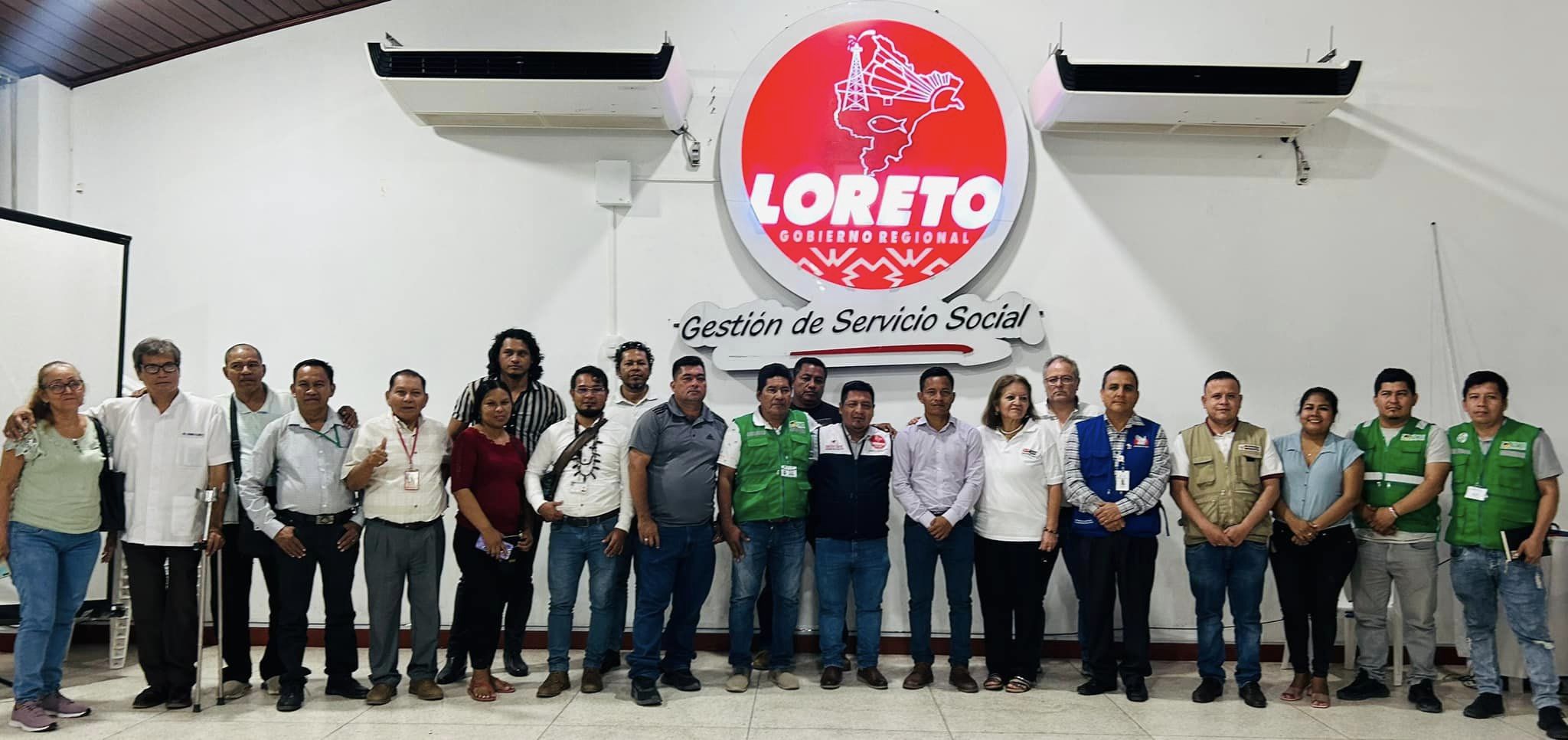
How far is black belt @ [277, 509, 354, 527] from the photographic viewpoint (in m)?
3.89

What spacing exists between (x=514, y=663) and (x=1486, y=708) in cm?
415

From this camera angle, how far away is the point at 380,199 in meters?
5.18

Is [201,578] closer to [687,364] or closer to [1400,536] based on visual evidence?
[687,364]

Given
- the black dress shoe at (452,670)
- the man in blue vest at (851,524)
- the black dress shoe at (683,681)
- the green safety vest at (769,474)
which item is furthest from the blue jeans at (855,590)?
the black dress shoe at (452,670)

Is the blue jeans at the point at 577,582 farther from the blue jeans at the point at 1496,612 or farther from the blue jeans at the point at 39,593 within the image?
the blue jeans at the point at 1496,612

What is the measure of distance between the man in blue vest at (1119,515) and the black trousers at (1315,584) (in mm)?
582

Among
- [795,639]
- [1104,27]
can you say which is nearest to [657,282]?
[795,639]

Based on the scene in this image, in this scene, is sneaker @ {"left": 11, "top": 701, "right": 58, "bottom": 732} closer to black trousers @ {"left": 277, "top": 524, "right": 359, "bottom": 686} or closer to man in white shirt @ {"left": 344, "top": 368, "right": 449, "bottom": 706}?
black trousers @ {"left": 277, "top": 524, "right": 359, "bottom": 686}

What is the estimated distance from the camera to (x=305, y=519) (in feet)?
12.8

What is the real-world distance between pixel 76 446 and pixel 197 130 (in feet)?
7.01

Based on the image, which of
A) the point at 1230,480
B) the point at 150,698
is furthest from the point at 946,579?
the point at 150,698

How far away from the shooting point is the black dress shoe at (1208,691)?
4219 millimetres

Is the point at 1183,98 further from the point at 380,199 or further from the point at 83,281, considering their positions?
the point at 83,281

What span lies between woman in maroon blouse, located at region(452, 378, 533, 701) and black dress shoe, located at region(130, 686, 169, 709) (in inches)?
47.3
